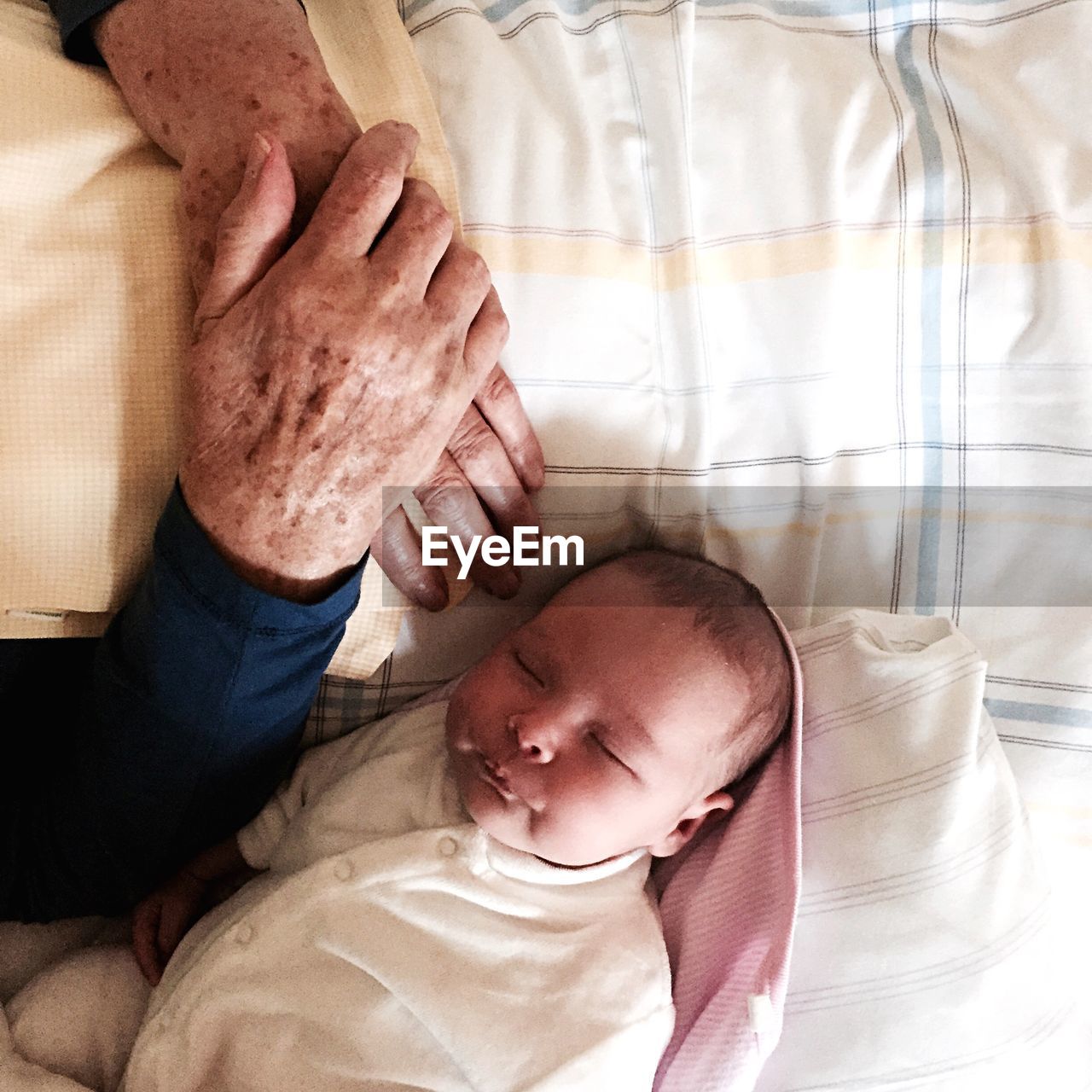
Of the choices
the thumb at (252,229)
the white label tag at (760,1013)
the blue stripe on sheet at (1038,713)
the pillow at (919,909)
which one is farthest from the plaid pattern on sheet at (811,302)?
the white label tag at (760,1013)

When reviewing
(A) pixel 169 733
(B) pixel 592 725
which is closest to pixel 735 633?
(B) pixel 592 725

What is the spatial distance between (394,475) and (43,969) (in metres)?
0.62

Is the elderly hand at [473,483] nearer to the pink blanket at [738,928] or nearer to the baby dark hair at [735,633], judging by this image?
the baby dark hair at [735,633]

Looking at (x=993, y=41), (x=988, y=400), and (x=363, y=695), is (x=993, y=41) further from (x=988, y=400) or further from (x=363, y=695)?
(x=363, y=695)

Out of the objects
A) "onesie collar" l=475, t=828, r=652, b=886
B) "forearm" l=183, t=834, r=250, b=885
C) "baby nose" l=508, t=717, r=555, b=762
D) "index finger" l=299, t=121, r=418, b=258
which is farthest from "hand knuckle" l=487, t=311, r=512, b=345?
"forearm" l=183, t=834, r=250, b=885

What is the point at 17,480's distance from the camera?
711 mm

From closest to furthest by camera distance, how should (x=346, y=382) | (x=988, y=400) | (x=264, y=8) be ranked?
(x=346, y=382) < (x=264, y=8) < (x=988, y=400)

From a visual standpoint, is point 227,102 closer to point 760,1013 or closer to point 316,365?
point 316,365

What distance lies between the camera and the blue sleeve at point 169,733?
73 cm

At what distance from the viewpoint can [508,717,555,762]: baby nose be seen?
34.7 inches

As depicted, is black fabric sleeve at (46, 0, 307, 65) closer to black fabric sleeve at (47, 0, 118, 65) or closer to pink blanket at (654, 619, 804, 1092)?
black fabric sleeve at (47, 0, 118, 65)

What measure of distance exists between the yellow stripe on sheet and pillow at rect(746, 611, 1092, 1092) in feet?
1.25

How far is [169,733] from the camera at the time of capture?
2.59 feet

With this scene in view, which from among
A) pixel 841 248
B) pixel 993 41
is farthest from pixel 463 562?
pixel 993 41
